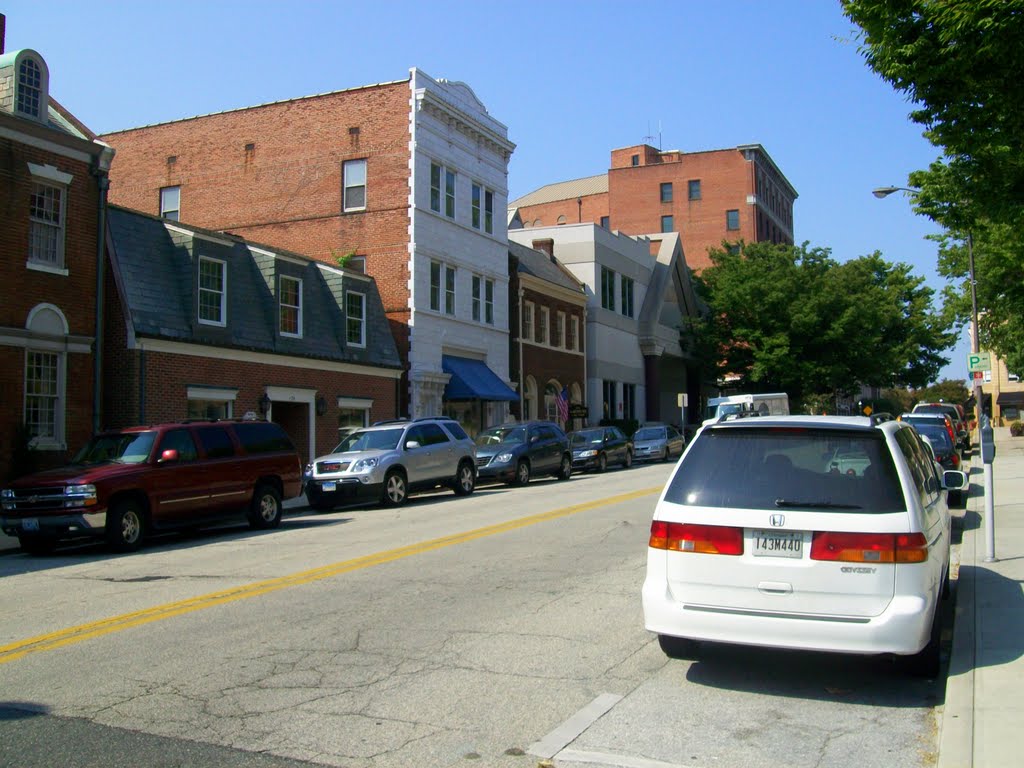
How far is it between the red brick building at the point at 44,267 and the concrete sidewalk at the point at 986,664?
16993 millimetres

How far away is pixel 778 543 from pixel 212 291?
20836mm

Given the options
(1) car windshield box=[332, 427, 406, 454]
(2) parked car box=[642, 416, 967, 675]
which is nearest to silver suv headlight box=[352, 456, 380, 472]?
(1) car windshield box=[332, 427, 406, 454]

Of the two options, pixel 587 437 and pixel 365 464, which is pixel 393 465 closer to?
pixel 365 464

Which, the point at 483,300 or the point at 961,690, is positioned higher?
the point at 483,300

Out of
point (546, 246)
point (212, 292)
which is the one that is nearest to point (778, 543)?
point (212, 292)

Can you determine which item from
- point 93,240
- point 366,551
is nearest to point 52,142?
point 93,240

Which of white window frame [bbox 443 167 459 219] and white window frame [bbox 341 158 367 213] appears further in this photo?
white window frame [bbox 443 167 459 219]

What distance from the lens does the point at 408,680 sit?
263 inches

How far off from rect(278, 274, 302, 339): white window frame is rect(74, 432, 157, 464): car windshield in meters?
11.4

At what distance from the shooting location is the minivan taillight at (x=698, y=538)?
640 cm

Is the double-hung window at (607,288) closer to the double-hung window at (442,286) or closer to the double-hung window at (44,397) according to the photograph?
the double-hung window at (442,286)

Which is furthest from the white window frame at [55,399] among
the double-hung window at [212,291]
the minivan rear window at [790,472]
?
the minivan rear window at [790,472]

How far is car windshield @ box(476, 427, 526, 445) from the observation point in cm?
2680

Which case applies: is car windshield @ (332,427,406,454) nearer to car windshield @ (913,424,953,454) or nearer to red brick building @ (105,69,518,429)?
red brick building @ (105,69,518,429)
